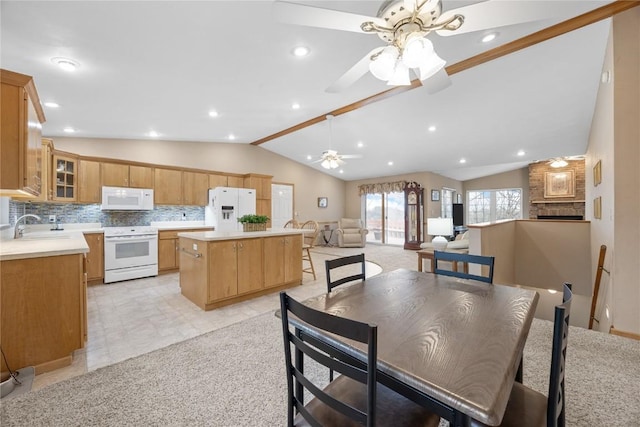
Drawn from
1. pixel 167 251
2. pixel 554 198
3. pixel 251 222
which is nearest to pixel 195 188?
pixel 167 251

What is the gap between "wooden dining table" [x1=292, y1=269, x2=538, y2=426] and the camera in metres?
0.73

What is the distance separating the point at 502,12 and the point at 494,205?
33.3ft

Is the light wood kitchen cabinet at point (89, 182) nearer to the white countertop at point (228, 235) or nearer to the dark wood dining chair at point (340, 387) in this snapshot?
the white countertop at point (228, 235)

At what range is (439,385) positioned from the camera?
736 millimetres

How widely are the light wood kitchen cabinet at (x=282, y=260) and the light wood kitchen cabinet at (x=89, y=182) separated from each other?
3.25 metres

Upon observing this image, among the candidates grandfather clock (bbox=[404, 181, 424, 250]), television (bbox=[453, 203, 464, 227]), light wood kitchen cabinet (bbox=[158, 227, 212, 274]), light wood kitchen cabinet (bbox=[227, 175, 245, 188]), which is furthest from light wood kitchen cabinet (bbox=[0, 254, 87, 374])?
television (bbox=[453, 203, 464, 227])

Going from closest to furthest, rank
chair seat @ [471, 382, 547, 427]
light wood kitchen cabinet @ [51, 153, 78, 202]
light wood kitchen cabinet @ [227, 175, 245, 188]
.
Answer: chair seat @ [471, 382, 547, 427] → light wood kitchen cabinet @ [51, 153, 78, 202] → light wood kitchen cabinet @ [227, 175, 245, 188]

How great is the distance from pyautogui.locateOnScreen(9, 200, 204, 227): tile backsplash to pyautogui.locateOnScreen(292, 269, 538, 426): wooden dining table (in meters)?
4.81

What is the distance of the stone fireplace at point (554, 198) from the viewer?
297 inches

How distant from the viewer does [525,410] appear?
105 centimetres

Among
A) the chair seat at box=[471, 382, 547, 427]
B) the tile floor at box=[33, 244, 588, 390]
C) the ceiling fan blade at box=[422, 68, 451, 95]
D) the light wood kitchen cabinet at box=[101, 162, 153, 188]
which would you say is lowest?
the tile floor at box=[33, 244, 588, 390]

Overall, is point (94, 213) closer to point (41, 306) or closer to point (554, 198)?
point (41, 306)

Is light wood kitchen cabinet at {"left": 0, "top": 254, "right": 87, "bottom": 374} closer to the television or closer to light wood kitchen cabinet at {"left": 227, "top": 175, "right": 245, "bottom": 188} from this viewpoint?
light wood kitchen cabinet at {"left": 227, "top": 175, "right": 245, "bottom": 188}

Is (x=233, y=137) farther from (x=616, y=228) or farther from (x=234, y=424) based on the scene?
(x=616, y=228)
